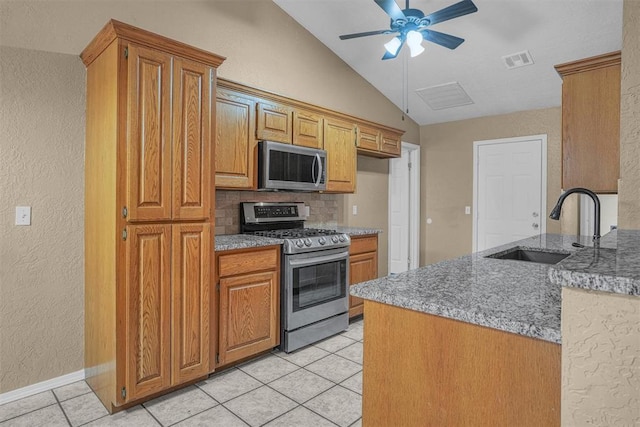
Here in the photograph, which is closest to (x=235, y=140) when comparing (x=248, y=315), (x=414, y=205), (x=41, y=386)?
(x=248, y=315)

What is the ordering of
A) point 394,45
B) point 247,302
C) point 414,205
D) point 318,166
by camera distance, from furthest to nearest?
point 414,205, point 318,166, point 394,45, point 247,302

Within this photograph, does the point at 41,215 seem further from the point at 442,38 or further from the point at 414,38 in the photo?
the point at 442,38

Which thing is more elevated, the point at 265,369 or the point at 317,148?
the point at 317,148

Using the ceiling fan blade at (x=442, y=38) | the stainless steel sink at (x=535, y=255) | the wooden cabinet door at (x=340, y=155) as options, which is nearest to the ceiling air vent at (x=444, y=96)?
the wooden cabinet door at (x=340, y=155)

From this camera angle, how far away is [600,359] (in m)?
0.69

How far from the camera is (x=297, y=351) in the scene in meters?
3.00

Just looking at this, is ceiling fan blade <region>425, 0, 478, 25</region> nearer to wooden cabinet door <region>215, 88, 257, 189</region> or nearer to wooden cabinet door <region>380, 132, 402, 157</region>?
wooden cabinet door <region>215, 88, 257, 189</region>

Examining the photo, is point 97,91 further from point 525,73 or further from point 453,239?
point 453,239

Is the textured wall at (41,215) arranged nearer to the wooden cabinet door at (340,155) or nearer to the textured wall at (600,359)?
the wooden cabinet door at (340,155)

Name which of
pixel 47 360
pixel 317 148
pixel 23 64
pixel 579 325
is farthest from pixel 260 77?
pixel 579 325

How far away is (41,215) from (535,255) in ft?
10.1

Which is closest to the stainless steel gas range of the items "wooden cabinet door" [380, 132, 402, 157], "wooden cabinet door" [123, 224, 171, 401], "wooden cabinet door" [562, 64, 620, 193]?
"wooden cabinet door" [123, 224, 171, 401]

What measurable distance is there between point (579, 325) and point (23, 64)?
2.98 metres

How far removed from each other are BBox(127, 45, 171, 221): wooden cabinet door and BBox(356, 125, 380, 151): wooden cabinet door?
7.32 feet
